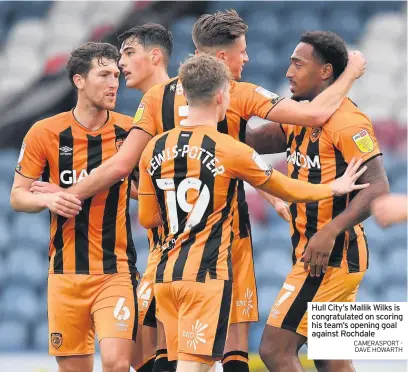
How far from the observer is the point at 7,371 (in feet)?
27.9

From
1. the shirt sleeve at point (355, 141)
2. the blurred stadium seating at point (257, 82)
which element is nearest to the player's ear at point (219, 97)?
the shirt sleeve at point (355, 141)

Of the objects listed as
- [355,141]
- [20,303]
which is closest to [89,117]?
[355,141]

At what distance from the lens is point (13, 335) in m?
10.3

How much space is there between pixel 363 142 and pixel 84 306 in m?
1.89

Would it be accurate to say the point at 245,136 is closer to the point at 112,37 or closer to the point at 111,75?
the point at 111,75

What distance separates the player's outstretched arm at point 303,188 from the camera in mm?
5203

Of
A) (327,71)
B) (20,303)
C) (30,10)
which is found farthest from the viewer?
(30,10)

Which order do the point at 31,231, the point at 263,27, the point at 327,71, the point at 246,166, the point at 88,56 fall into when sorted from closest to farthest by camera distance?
the point at 246,166 → the point at 327,71 → the point at 88,56 → the point at 31,231 → the point at 263,27

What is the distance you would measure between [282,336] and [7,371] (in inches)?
140

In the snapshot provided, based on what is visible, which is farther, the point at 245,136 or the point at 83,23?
the point at 83,23

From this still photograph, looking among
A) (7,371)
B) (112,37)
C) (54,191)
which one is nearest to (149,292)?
(54,191)

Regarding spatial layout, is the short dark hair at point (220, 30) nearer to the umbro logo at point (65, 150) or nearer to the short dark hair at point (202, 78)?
the short dark hair at point (202, 78)

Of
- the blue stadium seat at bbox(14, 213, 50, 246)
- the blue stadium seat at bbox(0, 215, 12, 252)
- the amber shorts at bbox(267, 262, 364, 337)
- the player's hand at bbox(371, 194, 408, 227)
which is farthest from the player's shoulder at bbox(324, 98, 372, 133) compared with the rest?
the blue stadium seat at bbox(0, 215, 12, 252)

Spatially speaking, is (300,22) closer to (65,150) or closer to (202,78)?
(65,150)
